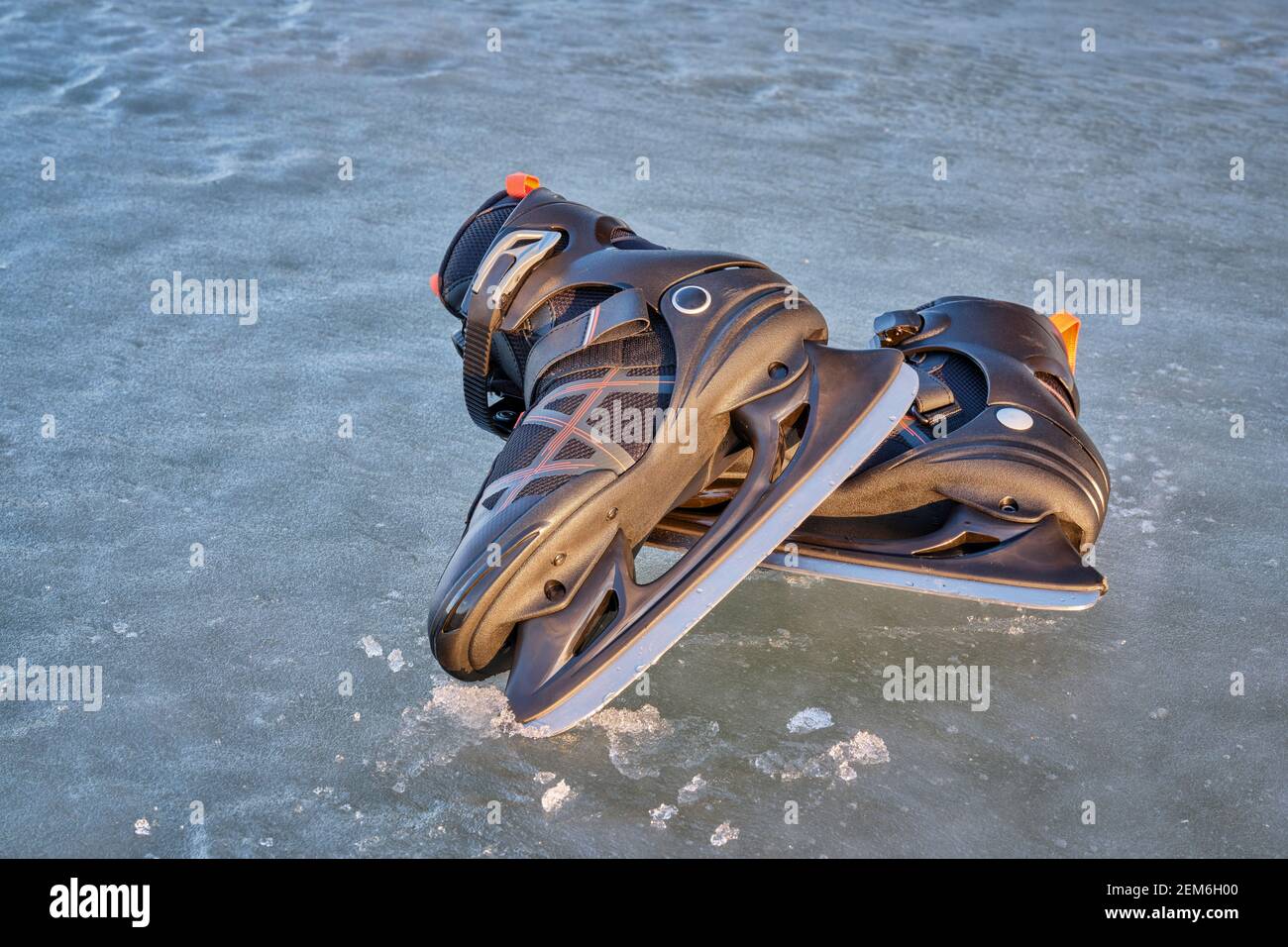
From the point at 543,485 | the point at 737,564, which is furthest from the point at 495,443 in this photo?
the point at 737,564

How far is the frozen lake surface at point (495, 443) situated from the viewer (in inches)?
53.8

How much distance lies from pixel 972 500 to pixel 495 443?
801mm

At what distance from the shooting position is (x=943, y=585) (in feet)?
4.94

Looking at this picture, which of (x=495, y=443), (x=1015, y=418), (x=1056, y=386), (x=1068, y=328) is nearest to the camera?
(x=1015, y=418)

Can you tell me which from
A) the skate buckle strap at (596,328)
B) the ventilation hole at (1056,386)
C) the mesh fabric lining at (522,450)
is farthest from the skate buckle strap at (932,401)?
the mesh fabric lining at (522,450)

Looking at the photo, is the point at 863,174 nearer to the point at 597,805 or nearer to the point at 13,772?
the point at 597,805

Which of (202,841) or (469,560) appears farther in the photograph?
(469,560)

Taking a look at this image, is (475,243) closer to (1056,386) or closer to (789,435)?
(789,435)

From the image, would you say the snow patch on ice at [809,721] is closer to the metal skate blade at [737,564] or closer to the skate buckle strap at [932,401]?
the metal skate blade at [737,564]

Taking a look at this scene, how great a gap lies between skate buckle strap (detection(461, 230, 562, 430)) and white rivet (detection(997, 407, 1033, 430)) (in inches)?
25.6

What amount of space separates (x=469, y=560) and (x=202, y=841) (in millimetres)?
408

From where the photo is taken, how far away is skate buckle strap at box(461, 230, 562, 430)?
173 centimetres
